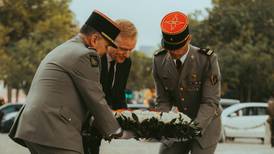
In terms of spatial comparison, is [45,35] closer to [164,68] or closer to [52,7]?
[52,7]

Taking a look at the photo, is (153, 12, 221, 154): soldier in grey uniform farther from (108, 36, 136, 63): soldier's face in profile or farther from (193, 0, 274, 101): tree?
(193, 0, 274, 101): tree

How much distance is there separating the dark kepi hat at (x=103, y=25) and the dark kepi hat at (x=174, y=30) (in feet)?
2.53

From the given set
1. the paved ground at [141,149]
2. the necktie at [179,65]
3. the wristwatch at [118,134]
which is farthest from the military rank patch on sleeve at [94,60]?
the paved ground at [141,149]

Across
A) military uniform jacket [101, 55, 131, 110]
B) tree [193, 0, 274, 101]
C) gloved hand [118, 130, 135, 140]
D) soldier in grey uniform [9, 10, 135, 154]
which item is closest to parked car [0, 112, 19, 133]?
tree [193, 0, 274, 101]

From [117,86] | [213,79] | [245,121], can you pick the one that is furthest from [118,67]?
[245,121]

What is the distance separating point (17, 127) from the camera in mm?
4789

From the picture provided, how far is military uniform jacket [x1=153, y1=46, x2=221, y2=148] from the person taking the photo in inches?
227

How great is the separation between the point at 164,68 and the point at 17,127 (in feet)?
4.82

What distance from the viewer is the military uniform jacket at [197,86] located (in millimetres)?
5754

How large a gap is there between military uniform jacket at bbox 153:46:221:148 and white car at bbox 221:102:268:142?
76.5ft

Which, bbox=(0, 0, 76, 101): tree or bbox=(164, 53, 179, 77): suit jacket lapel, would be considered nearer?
bbox=(164, 53, 179, 77): suit jacket lapel

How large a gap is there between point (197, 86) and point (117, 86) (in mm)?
597

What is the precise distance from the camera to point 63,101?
4.68 m

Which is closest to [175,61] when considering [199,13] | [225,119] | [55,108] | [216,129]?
[216,129]
